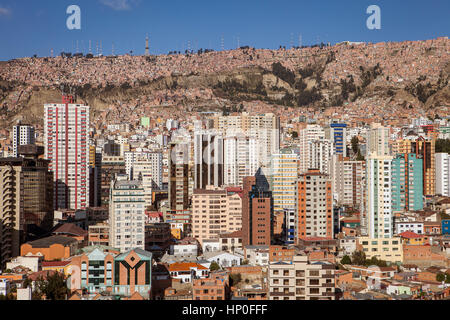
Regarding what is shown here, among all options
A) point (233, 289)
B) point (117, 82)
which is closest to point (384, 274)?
point (233, 289)

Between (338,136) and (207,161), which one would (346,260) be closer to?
(207,161)

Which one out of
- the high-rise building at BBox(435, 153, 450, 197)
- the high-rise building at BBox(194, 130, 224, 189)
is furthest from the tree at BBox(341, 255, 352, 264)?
the high-rise building at BBox(435, 153, 450, 197)

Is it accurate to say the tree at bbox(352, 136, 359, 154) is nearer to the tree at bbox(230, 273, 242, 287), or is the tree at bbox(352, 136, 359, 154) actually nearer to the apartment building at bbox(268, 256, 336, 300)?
the tree at bbox(230, 273, 242, 287)

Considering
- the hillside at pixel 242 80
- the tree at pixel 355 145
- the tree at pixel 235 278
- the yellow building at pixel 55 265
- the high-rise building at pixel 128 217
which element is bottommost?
the tree at pixel 235 278

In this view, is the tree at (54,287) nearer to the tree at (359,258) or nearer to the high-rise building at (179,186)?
the tree at (359,258)

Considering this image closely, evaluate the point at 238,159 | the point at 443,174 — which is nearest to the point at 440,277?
the point at 443,174

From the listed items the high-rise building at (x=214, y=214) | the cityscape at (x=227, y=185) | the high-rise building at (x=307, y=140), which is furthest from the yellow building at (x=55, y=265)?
the high-rise building at (x=307, y=140)

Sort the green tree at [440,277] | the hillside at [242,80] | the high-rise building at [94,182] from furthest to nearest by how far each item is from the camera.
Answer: the hillside at [242,80] → the high-rise building at [94,182] → the green tree at [440,277]
